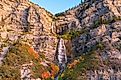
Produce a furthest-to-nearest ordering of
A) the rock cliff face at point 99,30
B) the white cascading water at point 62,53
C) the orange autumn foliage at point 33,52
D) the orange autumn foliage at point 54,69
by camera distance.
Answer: the white cascading water at point 62,53 < the orange autumn foliage at point 33,52 < the orange autumn foliage at point 54,69 < the rock cliff face at point 99,30

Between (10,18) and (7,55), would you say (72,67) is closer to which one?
(7,55)

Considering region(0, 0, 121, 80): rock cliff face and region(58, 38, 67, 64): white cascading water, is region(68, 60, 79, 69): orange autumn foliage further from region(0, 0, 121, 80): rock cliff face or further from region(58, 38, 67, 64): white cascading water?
region(58, 38, 67, 64): white cascading water

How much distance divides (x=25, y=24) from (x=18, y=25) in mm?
2633

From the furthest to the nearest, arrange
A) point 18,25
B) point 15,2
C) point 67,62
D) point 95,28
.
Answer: point 15,2 → point 18,25 → point 95,28 → point 67,62

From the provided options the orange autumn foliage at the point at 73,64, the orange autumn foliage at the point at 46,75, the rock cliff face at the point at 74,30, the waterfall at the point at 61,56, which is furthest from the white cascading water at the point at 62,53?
the orange autumn foliage at the point at 46,75

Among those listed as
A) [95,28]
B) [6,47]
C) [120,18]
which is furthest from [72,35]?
[6,47]

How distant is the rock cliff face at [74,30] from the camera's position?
10138cm

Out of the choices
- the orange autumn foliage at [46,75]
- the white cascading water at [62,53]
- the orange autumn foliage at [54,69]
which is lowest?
the orange autumn foliage at [46,75]

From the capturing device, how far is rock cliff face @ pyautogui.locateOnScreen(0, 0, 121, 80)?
101m

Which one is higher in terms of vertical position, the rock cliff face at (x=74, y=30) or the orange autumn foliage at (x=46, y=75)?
the rock cliff face at (x=74, y=30)

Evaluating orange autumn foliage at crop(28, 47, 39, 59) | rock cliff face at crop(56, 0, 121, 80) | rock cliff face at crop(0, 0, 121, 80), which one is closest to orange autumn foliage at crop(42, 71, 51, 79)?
orange autumn foliage at crop(28, 47, 39, 59)

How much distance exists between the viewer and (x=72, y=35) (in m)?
128

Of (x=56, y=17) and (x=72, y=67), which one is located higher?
(x=56, y=17)

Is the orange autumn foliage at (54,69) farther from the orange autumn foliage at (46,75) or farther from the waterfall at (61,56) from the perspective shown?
the orange autumn foliage at (46,75)
